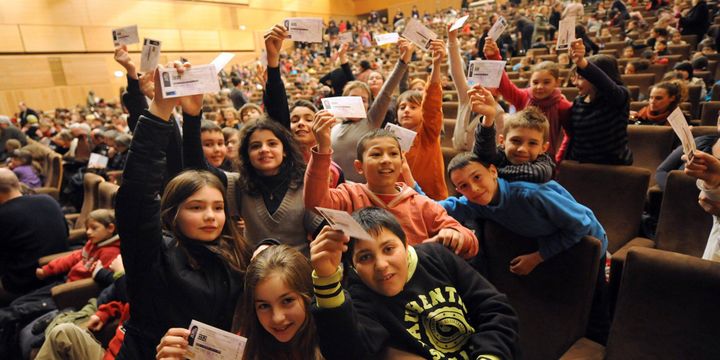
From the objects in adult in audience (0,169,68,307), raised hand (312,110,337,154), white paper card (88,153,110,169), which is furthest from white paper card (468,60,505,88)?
white paper card (88,153,110,169)

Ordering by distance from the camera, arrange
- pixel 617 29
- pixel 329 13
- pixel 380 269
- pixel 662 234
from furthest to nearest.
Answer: pixel 329 13, pixel 617 29, pixel 662 234, pixel 380 269

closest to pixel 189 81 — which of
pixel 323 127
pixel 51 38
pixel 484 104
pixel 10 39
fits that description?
pixel 323 127

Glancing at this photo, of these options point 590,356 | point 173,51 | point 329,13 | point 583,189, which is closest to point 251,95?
point 173,51

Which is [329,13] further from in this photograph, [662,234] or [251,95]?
[662,234]

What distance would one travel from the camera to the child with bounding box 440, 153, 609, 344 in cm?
126

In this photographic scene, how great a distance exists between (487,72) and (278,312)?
1.38 meters

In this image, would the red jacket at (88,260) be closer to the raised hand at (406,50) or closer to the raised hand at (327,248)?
the raised hand at (327,248)

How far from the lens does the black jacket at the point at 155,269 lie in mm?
1055

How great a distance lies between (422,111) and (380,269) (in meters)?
1.25

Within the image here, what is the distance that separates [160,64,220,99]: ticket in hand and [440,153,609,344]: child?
2.78ft

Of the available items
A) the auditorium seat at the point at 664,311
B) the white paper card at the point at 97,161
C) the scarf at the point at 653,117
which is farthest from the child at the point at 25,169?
the scarf at the point at 653,117

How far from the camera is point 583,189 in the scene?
1.96 m

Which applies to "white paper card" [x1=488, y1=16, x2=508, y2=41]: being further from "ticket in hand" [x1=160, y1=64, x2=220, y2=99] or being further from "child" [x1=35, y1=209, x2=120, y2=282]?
"child" [x1=35, y1=209, x2=120, y2=282]

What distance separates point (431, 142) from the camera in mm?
2115
